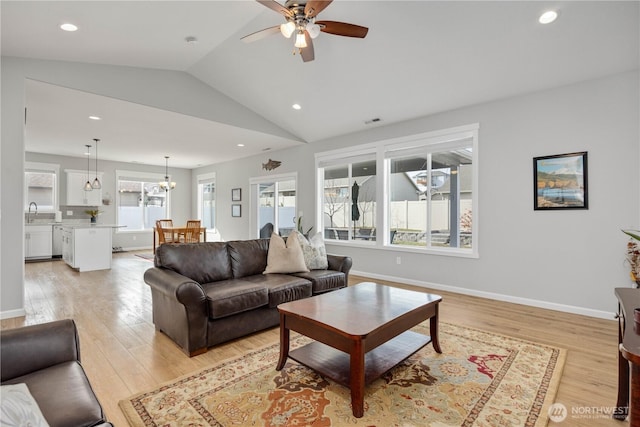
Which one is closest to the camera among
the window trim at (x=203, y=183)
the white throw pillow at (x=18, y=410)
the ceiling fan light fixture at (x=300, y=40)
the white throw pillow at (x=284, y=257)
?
the white throw pillow at (x=18, y=410)

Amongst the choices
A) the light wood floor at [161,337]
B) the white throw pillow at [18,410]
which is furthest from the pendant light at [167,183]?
the white throw pillow at [18,410]

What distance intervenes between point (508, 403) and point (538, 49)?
3.28m

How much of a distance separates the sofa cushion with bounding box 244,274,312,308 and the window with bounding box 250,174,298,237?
12.2 ft

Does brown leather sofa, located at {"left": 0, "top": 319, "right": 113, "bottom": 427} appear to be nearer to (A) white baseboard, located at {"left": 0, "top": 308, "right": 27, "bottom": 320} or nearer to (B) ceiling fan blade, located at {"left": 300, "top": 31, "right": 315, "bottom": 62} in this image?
(B) ceiling fan blade, located at {"left": 300, "top": 31, "right": 315, "bottom": 62}

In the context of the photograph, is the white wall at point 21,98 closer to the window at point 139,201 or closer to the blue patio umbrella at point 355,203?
the blue patio umbrella at point 355,203

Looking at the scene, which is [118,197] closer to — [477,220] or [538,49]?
[477,220]

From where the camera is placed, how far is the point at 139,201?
956 centimetres

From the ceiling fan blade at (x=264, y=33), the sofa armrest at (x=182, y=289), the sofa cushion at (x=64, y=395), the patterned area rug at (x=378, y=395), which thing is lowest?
the patterned area rug at (x=378, y=395)

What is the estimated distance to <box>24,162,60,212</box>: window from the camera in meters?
7.67

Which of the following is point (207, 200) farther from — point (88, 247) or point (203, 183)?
point (88, 247)

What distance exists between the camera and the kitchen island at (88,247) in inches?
237

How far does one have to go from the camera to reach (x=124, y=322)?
3336mm

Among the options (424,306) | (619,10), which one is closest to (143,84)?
(424,306)

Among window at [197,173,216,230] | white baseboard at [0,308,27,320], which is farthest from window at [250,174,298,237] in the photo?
white baseboard at [0,308,27,320]
